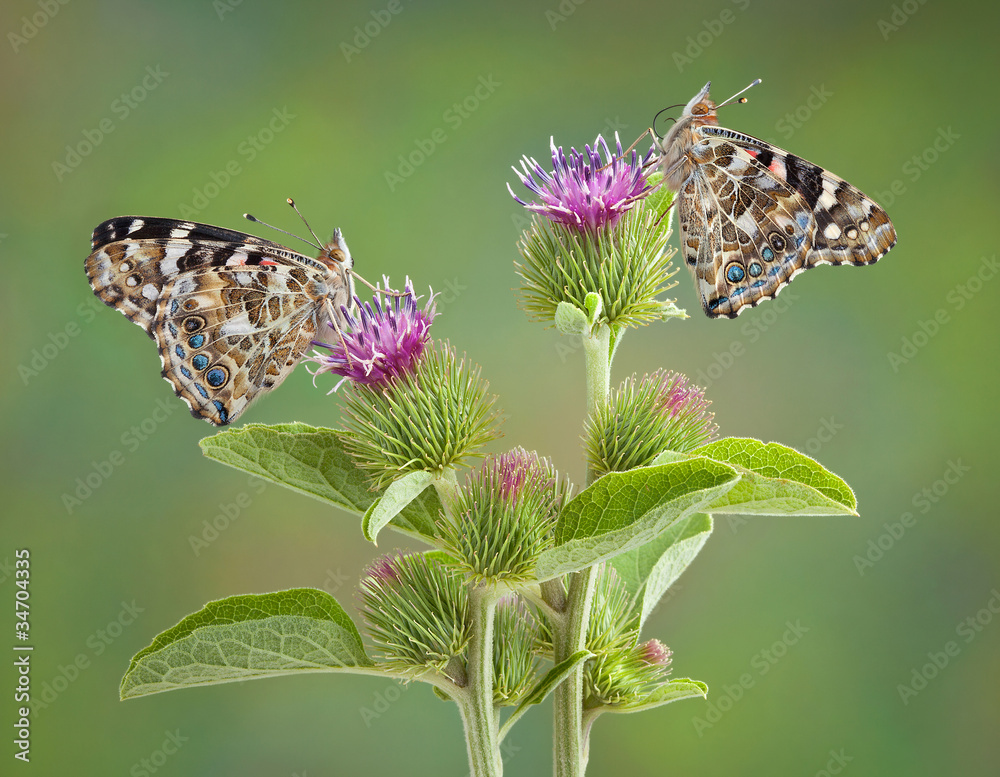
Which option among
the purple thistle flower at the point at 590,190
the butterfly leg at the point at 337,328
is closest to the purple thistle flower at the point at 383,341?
the butterfly leg at the point at 337,328

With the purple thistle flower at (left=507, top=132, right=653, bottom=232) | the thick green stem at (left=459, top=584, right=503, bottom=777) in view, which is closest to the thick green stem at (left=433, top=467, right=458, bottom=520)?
the thick green stem at (left=459, top=584, right=503, bottom=777)

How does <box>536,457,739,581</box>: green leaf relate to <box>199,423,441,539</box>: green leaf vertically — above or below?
above

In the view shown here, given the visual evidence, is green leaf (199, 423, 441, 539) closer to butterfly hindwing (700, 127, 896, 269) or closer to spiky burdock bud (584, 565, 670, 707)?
spiky burdock bud (584, 565, 670, 707)

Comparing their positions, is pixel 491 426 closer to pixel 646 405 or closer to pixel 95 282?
→ pixel 646 405

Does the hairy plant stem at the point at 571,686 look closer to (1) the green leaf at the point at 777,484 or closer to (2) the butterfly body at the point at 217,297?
(1) the green leaf at the point at 777,484

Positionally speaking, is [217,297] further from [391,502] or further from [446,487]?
[391,502]

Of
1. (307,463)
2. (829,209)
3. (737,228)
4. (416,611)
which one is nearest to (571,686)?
(416,611)
